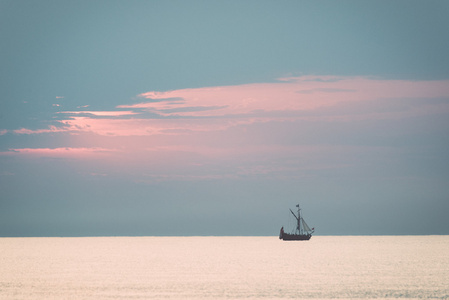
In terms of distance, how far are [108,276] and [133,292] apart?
26.5m

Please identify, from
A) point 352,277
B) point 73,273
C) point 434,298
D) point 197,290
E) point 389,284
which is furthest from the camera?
point 73,273

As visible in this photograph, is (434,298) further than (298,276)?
No

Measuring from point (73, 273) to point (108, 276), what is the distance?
1143 cm

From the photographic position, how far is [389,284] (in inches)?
3561

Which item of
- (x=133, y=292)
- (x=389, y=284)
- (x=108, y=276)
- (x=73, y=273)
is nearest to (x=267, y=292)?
(x=133, y=292)

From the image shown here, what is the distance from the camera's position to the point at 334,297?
2921 inches

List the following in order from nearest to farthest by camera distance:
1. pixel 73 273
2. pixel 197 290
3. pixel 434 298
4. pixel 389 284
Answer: pixel 434 298
pixel 197 290
pixel 389 284
pixel 73 273

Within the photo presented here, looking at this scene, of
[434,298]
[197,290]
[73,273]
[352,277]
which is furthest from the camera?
[73,273]

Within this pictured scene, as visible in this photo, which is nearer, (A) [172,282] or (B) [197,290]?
(B) [197,290]

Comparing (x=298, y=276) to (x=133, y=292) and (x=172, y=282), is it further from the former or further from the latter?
(x=133, y=292)

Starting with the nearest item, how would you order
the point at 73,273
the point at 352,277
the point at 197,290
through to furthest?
the point at 197,290
the point at 352,277
the point at 73,273

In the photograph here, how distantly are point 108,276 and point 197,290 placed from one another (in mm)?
26495

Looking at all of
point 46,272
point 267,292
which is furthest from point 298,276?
point 46,272

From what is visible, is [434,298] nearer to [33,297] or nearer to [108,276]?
[33,297]
